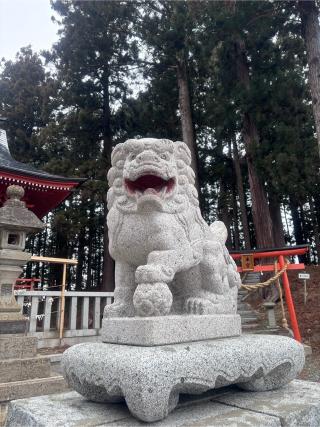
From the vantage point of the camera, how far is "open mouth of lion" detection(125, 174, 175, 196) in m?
2.04

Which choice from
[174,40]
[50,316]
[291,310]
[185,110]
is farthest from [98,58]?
[291,310]

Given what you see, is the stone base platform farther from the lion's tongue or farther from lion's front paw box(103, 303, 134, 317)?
the lion's tongue

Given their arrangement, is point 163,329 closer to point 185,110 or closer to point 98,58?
point 185,110

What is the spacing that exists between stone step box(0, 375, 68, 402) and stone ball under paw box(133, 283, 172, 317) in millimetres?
2673

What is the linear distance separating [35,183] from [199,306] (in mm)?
6603

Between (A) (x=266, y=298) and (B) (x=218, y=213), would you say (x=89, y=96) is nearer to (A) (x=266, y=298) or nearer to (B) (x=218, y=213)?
(B) (x=218, y=213)

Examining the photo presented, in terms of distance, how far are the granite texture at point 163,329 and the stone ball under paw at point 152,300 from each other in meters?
0.04

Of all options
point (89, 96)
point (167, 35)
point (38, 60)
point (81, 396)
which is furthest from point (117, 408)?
point (38, 60)

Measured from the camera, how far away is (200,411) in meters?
1.69

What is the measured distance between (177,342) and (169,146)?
1160 millimetres

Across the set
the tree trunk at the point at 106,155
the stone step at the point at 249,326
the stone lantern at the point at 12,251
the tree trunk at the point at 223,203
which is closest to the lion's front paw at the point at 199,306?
the stone lantern at the point at 12,251

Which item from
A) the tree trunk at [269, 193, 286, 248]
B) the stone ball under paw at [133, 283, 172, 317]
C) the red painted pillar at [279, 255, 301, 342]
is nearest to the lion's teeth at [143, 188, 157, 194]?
the stone ball under paw at [133, 283, 172, 317]

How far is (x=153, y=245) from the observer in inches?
77.5

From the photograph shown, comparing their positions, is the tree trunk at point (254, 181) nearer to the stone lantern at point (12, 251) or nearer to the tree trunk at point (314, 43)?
the tree trunk at point (314, 43)
